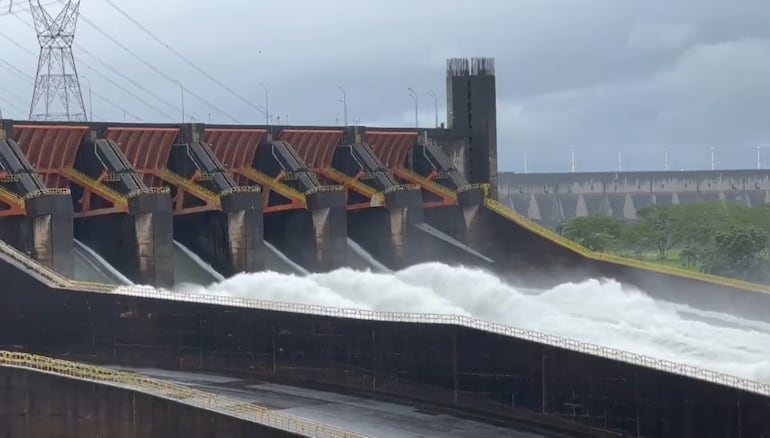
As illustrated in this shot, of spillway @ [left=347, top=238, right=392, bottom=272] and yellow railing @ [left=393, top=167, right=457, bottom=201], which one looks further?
yellow railing @ [left=393, top=167, right=457, bottom=201]

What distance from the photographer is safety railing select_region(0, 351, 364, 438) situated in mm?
33100

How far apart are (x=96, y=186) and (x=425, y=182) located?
831 inches

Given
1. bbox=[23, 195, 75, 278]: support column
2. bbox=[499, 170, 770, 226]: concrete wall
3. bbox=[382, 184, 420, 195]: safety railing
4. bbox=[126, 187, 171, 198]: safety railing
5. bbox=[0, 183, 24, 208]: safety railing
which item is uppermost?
bbox=[499, 170, 770, 226]: concrete wall

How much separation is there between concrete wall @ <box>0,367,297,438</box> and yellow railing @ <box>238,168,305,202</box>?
26.6 meters

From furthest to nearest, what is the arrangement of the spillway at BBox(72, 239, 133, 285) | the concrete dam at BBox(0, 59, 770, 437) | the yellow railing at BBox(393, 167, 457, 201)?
1. the yellow railing at BBox(393, 167, 457, 201)
2. the spillway at BBox(72, 239, 133, 285)
3. the concrete dam at BBox(0, 59, 770, 437)

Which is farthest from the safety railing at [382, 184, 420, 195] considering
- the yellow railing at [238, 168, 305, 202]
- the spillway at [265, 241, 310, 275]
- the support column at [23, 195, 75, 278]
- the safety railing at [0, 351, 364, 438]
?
the safety railing at [0, 351, 364, 438]

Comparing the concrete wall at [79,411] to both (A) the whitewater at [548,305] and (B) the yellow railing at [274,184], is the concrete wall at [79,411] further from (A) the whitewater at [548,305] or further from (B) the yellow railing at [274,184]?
(B) the yellow railing at [274,184]

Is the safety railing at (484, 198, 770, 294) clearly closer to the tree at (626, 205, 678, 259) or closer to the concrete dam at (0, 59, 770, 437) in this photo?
the concrete dam at (0, 59, 770, 437)

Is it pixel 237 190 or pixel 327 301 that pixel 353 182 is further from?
pixel 327 301

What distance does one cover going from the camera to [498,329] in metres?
37.2

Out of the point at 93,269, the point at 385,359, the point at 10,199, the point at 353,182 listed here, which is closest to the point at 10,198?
the point at 10,199

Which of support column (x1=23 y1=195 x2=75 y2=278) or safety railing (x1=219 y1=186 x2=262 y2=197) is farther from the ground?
safety railing (x1=219 y1=186 x2=262 y2=197)

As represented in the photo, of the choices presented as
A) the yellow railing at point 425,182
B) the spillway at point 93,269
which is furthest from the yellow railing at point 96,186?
the yellow railing at point 425,182

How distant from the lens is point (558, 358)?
3453 cm
